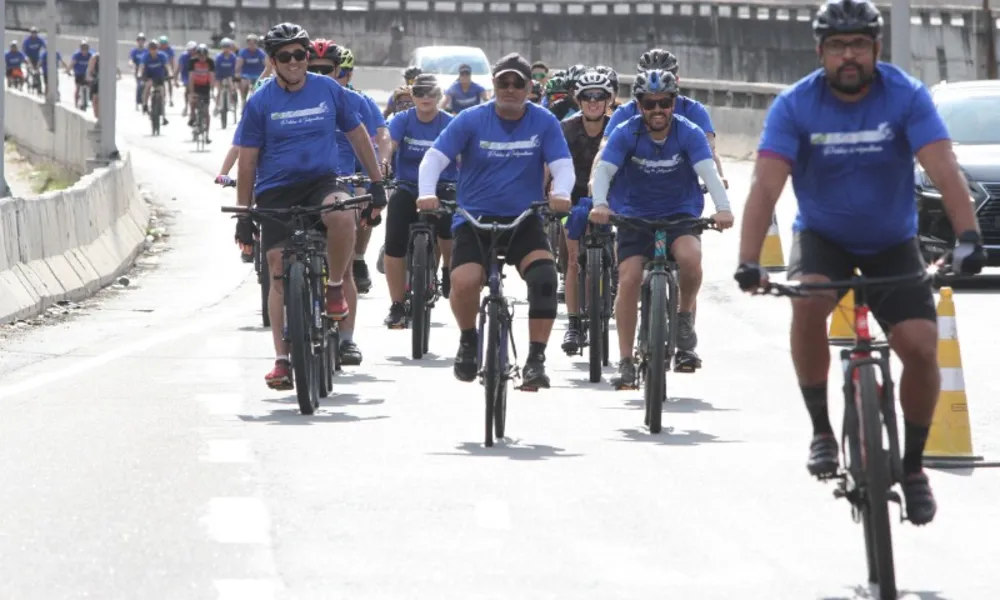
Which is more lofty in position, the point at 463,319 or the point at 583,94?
the point at 583,94

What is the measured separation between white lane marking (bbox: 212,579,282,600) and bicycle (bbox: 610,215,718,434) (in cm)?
435

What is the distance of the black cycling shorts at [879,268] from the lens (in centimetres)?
808

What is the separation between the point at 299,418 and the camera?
12.7 m

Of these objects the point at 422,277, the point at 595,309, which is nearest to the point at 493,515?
the point at 595,309

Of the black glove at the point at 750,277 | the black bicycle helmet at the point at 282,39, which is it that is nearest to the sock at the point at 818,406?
the black glove at the point at 750,277

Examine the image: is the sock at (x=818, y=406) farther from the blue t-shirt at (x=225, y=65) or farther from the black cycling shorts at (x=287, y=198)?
the blue t-shirt at (x=225, y=65)

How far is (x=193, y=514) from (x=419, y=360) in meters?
6.88

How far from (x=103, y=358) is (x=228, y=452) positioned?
5.18 meters

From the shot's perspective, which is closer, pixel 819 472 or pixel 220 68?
pixel 819 472

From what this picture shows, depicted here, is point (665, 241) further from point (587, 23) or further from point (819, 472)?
point (587, 23)

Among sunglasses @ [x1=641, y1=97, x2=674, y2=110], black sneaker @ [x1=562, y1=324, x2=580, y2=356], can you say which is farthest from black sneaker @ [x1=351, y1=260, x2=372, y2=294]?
sunglasses @ [x1=641, y1=97, x2=674, y2=110]

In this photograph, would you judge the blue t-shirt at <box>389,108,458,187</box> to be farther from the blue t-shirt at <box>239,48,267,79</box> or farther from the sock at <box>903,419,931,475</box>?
the blue t-shirt at <box>239,48,267,79</box>

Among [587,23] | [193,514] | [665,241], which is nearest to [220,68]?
[587,23]

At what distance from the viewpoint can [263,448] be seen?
11.4 metres
